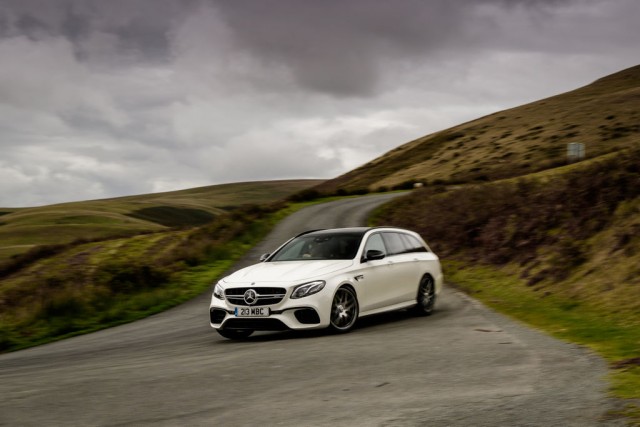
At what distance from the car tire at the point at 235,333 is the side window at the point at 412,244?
3492 millimetres

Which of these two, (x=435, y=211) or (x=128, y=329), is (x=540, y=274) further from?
(x=435, y=211)

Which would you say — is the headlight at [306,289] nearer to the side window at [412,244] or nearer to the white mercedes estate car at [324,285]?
the white mercedes estate car at [324,285]

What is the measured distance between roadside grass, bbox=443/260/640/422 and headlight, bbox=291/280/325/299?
11.1 feet

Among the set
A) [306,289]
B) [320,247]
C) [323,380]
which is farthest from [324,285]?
[323,380]

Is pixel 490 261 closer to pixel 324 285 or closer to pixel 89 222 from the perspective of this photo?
pixel 324 285

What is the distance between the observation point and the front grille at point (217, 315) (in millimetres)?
12883

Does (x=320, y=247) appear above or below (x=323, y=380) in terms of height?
above

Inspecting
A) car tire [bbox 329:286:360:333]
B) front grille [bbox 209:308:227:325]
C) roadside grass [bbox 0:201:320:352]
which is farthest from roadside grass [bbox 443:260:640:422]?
roadside grass [bbox 0:201:320:352]

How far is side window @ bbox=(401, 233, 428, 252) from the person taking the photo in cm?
1540

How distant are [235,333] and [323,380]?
16.0 feet

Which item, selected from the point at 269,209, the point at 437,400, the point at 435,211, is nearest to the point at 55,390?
the point at 437,400

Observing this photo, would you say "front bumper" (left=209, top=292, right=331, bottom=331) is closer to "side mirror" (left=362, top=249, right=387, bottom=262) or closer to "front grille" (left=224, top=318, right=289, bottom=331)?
"front grille" (left=224, top=318, right=289, bottom=331)

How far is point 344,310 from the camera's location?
1288cm

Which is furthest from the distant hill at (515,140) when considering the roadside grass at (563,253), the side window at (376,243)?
the side window at (376,243)
